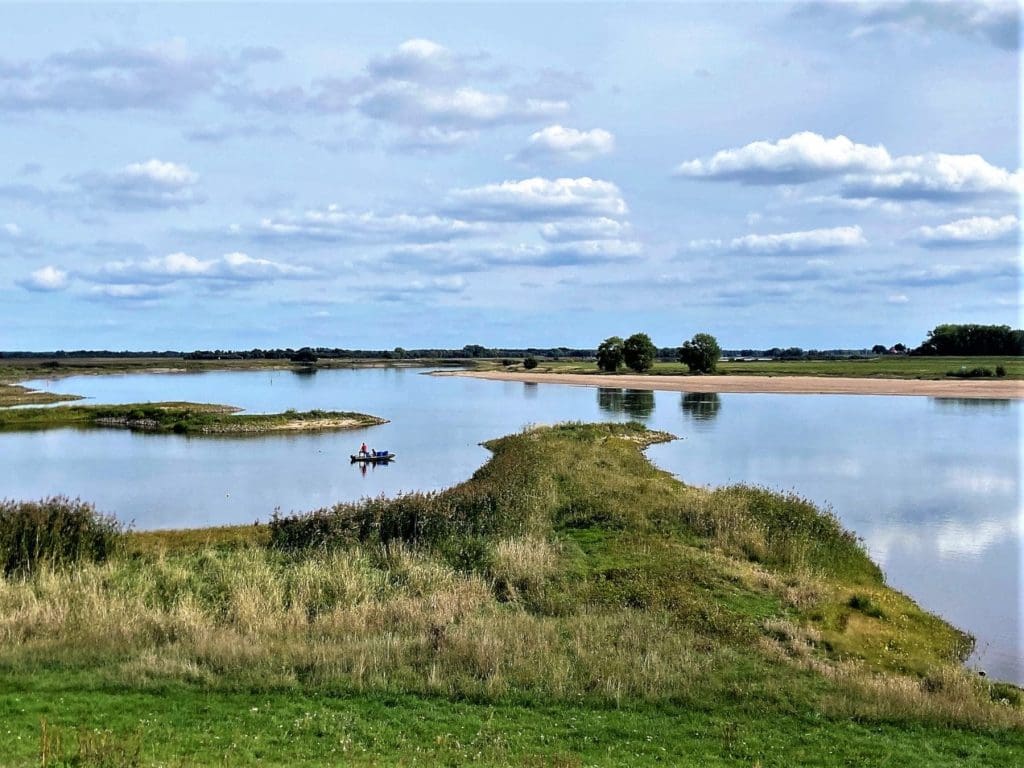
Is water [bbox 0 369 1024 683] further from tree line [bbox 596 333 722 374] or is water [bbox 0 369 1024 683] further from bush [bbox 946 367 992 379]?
tree line [bbox 596 333 722 374]

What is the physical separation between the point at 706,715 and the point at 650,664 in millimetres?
1270

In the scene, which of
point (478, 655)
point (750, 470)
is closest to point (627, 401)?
point (750, 470)

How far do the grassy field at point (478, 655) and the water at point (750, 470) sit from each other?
11.1ft

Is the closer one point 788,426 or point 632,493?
point 632,493

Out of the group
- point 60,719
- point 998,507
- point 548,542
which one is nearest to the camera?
point 60,719

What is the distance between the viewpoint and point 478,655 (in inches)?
424

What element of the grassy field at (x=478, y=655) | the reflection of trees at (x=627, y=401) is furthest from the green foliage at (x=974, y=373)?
the grassy field at (x=478, y=655)

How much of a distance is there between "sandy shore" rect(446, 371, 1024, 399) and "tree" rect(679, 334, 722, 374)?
32.9ft

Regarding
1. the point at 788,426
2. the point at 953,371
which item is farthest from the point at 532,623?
the point at 953,371

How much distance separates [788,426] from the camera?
59.4 metres

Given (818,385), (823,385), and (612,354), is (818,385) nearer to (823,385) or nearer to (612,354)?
(823,385)

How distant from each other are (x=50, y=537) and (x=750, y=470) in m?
29.2

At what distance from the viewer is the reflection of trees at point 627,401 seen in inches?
2899

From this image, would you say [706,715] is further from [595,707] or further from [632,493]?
[632,493]
